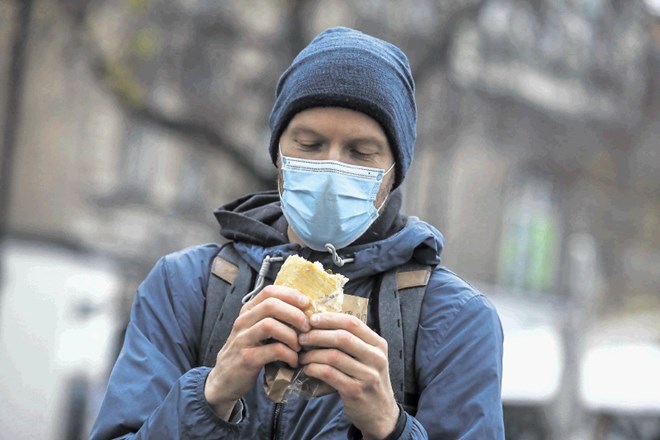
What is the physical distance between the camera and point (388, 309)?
2.28 metres

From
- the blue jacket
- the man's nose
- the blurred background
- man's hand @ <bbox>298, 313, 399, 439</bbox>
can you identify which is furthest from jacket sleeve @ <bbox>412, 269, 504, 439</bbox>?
the blurred background

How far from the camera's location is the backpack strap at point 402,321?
224 cm

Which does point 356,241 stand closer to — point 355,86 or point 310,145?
point 310,145

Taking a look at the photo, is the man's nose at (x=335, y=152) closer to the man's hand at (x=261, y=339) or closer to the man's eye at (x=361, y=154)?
the man's eye at (x=361, y=154)

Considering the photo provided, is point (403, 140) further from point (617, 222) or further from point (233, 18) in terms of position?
point (617, 222)

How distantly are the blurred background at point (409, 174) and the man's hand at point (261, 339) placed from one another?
734 centimetres

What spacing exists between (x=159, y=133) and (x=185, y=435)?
1396cm

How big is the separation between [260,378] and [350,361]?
34 centimetres

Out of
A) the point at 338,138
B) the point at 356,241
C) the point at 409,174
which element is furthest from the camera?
the point at 409,174

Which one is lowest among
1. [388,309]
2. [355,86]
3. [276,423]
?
[276,423]

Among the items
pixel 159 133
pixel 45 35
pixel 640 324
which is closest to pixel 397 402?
pixel 45 35

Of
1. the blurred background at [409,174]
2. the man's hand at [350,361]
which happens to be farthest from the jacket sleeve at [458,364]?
the blurred background at [409,174]

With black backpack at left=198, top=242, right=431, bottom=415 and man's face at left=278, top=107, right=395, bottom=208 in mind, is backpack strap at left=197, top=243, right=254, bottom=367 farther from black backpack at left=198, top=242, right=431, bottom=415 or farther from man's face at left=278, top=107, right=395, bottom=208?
man's face at left=278, top=107, right=395, bottom=208

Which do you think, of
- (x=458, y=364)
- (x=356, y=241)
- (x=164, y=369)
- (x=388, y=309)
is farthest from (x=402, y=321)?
(x=164, y=369)
